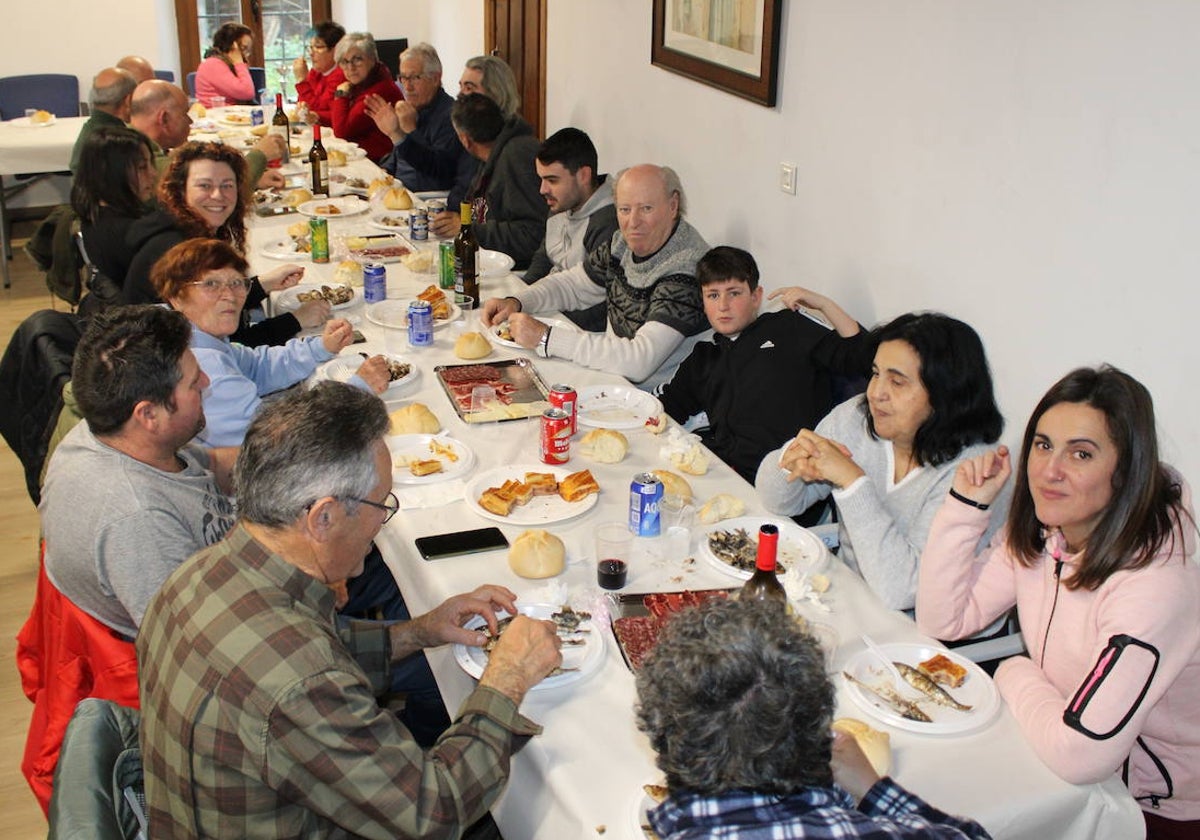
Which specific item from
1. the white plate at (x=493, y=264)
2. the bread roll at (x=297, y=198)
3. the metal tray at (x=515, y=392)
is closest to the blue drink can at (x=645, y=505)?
the metal tray at (x=515, y=392)

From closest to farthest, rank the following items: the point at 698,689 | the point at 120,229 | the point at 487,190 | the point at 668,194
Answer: the point at 698,689
the point at 668,194
the point at 120,229
the point at 487,190

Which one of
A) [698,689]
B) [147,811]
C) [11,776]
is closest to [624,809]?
[698,689]

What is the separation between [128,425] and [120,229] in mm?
2004

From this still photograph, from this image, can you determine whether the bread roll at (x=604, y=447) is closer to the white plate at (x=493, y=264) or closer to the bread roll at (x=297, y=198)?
the white plate at (x=493, y=264)

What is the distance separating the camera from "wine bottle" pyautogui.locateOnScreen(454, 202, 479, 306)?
3.58 m

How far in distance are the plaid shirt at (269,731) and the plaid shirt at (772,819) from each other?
442 mm

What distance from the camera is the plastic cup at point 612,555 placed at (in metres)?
2.08

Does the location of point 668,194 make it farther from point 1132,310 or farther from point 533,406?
point 1132,310

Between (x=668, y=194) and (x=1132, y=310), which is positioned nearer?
(x=1132, y=310)

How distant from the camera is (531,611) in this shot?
78.2 inches

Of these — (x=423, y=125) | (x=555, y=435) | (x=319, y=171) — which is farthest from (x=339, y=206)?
(x=555, y=435)

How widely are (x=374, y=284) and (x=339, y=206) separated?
4.68ft

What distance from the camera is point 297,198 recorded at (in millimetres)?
4953

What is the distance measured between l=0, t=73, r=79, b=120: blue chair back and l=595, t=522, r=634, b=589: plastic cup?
729 cm
